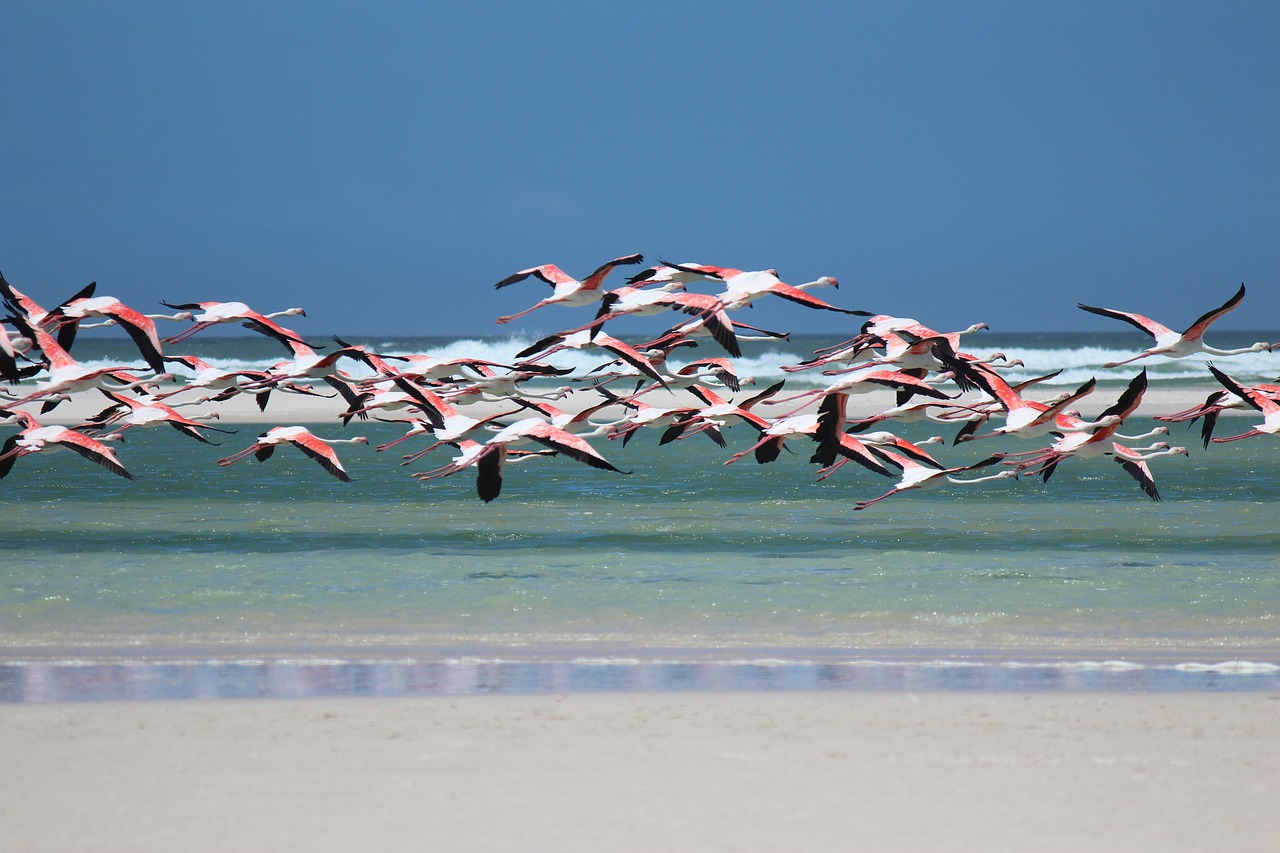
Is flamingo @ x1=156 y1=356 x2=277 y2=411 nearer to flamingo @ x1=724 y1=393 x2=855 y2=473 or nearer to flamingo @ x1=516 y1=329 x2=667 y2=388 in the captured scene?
flamingo @ x1=516 y1=329 x2=667 y2=388

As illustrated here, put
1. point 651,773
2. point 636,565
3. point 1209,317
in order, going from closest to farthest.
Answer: point 651,773 < point 1209,317 < point 636,565

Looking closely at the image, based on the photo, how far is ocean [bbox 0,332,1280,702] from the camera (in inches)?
385

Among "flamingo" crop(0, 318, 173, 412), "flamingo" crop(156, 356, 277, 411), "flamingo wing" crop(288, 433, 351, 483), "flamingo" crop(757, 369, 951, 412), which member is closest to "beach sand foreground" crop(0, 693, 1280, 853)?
"flamingo" crop(757, 369, 951, 412)

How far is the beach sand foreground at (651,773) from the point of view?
21.3 ft

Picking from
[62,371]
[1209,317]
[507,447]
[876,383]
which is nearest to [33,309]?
[62,371]

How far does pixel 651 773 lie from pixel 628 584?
6.29 meters

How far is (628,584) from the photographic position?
13672 millimetres

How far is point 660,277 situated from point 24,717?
6.81m

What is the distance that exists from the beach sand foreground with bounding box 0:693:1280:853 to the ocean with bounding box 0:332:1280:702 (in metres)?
0.70

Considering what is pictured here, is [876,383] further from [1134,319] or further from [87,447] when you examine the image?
[87,447]

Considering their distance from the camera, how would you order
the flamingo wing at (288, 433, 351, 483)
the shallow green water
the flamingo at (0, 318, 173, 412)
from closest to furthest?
the shallow green water → the flamingo at (0, 318, 173, 412) → the flamingo wing at (288, 433, 351, 483)

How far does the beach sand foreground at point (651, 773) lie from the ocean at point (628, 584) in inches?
27.4

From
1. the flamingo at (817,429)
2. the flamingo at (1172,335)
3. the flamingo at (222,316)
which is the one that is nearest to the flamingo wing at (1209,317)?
the flamingo at (1172,335)

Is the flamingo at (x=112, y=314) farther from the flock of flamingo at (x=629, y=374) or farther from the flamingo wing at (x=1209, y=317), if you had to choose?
the flamingo wing at (x=1209, y=317)
